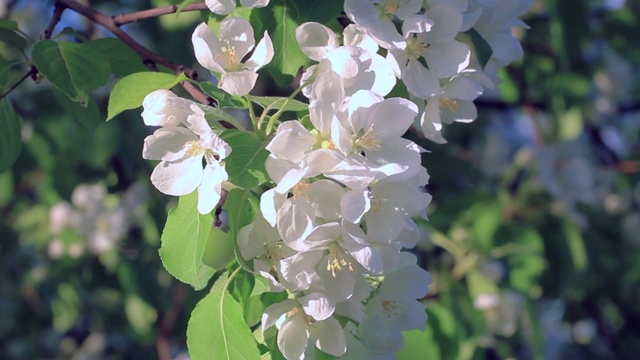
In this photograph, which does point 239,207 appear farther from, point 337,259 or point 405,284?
point 405,284

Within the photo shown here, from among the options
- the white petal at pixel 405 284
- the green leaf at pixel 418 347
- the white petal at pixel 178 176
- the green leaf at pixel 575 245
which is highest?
the white petal at pixel 178 176

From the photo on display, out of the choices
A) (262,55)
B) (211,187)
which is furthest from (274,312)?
(262,55)

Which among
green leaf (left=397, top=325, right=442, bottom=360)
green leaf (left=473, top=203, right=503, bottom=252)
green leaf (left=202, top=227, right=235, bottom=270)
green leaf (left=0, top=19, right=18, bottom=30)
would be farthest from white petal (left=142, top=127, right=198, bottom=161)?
green leaf (left=473, top=203, right=503, bottom=252)

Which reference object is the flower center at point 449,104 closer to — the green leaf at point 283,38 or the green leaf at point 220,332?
the green leaf at point 283,38

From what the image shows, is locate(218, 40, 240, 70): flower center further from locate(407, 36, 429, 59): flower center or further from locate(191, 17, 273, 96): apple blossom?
locate(407, 36, 429, 59): flower center

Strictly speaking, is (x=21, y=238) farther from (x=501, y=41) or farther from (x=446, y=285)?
(x=501, y=41)

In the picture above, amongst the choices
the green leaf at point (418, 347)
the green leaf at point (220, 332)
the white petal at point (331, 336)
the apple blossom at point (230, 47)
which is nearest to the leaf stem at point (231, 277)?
the green leaf at point (220, 332)
